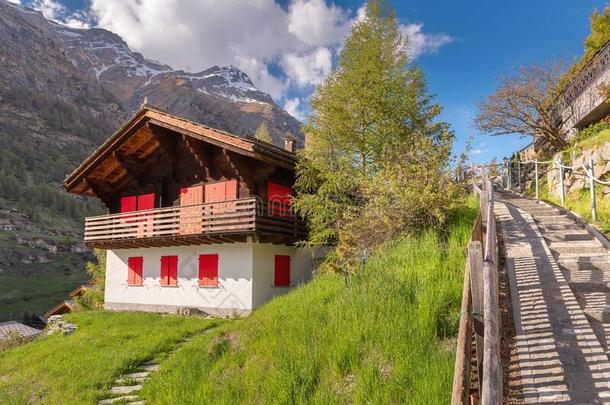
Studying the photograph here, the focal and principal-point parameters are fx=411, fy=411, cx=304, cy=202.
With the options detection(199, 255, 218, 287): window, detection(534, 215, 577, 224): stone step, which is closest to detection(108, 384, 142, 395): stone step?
detection(199, 255, 218, 287): window

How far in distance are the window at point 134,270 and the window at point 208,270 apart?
164 inches

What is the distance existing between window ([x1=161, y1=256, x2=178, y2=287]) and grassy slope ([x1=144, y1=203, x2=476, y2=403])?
8225 mm

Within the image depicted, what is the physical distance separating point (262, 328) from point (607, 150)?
498 inches

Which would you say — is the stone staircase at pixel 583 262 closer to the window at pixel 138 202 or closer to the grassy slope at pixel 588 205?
the grassy slope at pixel 588 205

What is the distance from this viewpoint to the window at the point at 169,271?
17.5 metres

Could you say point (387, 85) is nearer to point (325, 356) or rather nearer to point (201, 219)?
point (201, 219)

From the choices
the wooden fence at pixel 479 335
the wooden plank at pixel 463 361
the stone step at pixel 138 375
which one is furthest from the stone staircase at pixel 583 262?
the stone step at pixel 138 375

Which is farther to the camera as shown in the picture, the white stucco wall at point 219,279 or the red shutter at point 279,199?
the red shutter at point 279,199

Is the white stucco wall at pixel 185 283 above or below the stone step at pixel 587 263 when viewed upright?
below

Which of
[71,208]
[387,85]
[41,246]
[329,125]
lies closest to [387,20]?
[387,85]

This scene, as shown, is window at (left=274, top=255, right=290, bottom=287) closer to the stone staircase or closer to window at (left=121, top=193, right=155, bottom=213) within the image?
window at (left=121, top=193, right=155, bottom=213)

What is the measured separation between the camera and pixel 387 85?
583 inches

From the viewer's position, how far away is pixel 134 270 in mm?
19156

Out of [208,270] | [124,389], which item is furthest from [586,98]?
[124,389]
